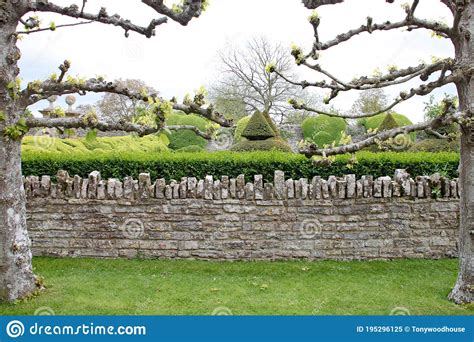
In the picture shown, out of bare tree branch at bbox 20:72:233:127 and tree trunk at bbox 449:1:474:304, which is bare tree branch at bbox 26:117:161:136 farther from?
tree trunk at bbox 449:1:474:304

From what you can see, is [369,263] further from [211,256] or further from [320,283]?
[211,256]

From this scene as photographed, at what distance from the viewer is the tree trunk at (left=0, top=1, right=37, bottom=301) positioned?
23.9ft

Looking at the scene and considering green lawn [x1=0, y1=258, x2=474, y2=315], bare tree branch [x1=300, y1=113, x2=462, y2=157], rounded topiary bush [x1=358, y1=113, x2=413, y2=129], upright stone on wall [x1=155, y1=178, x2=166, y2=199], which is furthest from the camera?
rounded topiary bush [x1=358, y1=113, x2=413, y2=129]

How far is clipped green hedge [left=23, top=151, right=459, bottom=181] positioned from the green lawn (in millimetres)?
1908

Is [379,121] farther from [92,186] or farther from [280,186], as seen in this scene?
[92,186]

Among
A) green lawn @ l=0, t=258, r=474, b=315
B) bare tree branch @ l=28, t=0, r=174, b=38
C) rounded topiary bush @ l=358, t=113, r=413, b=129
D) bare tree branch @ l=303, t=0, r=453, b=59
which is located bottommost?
green lawn @ l=0, t=258, r=474, b=315

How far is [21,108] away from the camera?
7582mm

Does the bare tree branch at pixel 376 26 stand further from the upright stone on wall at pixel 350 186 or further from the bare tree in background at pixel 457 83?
the upright stone on wall at pixel 350 186

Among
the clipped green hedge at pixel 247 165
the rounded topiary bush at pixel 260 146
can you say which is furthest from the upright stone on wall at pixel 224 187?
the rounded topiary bush at pixel 260 146

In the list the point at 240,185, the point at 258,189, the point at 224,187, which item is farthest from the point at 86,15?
the point at 258,189

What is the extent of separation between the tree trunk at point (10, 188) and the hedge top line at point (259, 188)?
99.5 inches

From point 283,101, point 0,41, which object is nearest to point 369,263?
point 0,41

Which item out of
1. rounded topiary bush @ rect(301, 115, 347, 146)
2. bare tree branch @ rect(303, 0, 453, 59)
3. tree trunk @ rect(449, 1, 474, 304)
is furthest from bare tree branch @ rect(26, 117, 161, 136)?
rounded topiary bush @ rect(301, 115, 347, 146)

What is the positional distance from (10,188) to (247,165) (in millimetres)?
4715
